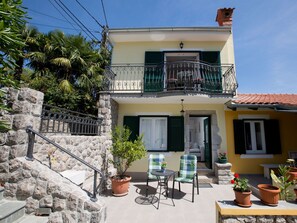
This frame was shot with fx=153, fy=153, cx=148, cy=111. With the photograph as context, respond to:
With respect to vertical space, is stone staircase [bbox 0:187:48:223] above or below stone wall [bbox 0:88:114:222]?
below

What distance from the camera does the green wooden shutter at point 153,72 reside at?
723 cm

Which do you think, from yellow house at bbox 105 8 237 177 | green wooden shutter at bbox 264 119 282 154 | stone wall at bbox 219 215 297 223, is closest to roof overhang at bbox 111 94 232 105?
yellow house at bbox 105 8 237 177

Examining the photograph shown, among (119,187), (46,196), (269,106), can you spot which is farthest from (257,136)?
(46,196)

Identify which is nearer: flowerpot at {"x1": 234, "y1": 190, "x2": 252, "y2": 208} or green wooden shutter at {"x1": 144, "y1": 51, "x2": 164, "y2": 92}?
flowerpot at {"x1": 234, "y1": 190, "x2": 252, "y2": 208}

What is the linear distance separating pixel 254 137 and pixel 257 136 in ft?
0.56

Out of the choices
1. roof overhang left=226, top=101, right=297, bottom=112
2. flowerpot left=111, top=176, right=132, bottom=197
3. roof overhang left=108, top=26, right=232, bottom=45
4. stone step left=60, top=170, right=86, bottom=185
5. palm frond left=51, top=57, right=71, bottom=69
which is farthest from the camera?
palm frond left=51, top=57, right=71, bottom=69

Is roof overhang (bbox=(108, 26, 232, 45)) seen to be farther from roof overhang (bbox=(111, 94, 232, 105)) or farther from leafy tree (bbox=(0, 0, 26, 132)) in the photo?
leafy tree (bbox=(0, 0, 26, 132))

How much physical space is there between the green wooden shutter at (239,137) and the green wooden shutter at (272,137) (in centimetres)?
111

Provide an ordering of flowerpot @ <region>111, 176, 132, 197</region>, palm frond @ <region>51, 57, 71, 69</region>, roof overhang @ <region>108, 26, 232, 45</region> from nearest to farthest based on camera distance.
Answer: flowerpot @ <region>111, 176, 132, 197</region>, roof overhang @ <region>108, 26, 232, 45</region>, palm frond @ <region>51, 57, 71, 69</region>

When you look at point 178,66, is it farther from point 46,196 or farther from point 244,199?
point 46,196

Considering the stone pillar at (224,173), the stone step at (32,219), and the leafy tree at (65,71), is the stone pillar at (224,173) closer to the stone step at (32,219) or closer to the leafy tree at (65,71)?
the stone step at (32,219)

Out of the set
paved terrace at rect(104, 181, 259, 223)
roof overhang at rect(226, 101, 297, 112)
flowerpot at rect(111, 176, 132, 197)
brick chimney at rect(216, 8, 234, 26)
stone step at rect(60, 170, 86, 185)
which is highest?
brick chimney at rect(216, 8, 234, 26)

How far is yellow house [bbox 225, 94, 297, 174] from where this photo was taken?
267 inches

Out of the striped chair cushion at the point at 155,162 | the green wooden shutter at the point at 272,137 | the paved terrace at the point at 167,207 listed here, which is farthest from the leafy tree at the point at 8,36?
the green wooden shutter at the point at 272,137
